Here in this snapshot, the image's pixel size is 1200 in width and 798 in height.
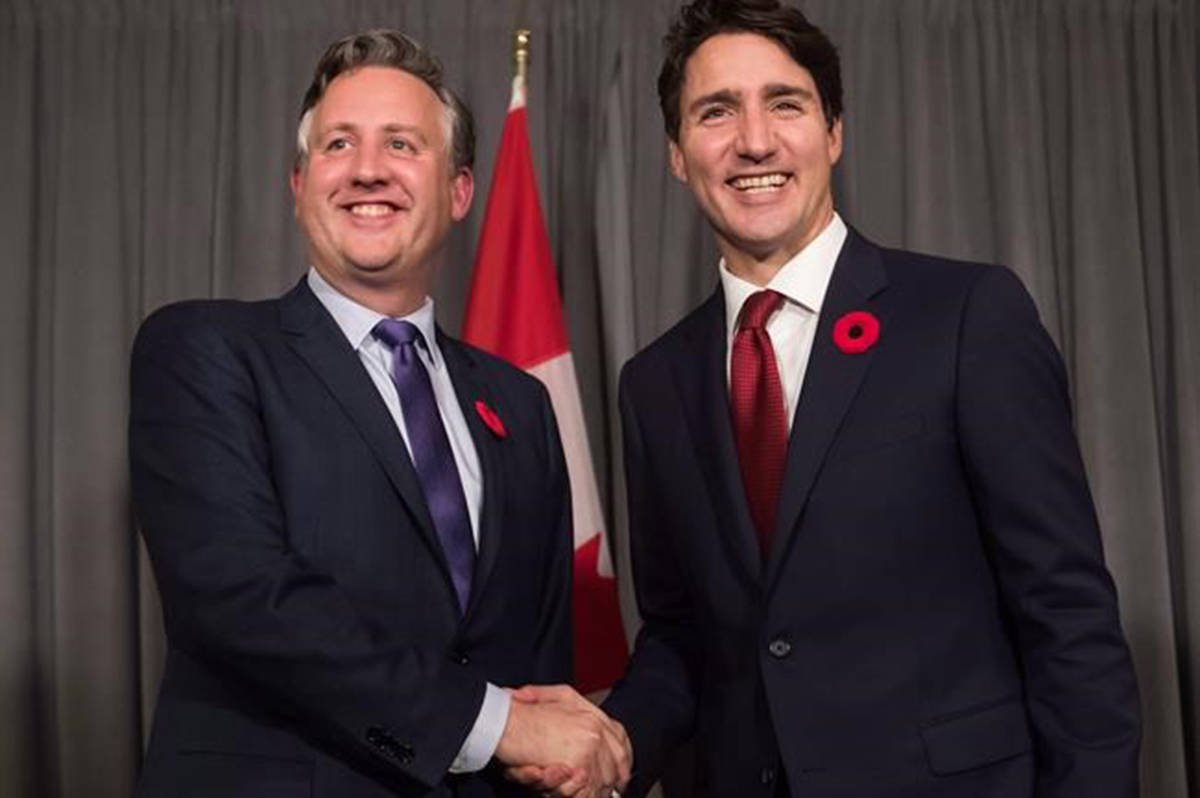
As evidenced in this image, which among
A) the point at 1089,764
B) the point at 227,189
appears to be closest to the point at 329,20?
the point at 227,189

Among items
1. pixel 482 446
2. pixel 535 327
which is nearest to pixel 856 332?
pixel 482 446

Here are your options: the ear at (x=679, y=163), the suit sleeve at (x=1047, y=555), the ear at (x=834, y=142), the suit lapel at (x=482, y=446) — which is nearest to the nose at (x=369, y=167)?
the suit lapel at (x=482, y=446)

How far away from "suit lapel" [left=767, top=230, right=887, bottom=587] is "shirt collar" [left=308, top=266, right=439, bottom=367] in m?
0.62

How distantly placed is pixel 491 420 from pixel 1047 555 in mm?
829

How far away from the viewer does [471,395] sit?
201 cm

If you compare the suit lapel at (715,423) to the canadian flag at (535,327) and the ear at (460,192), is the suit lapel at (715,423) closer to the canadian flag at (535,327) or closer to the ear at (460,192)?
the ear at (460,192)

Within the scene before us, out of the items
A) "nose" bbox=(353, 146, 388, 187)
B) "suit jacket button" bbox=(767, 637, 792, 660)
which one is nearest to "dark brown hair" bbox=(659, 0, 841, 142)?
"nose" bbox=(353, 146, 388, 187)

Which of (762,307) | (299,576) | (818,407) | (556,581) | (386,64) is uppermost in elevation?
(386,64)

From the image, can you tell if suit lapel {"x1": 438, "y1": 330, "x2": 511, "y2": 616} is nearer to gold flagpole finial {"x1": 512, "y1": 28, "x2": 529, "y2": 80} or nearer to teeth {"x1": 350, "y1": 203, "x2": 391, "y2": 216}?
teeth {"x1": 350, "y1": 203, "x2": 391, "y2": 216}

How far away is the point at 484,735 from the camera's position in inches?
64.9

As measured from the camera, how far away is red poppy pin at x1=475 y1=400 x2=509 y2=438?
77.2 inches

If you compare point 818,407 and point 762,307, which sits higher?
point 762,307

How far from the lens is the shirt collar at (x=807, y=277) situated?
1848mm

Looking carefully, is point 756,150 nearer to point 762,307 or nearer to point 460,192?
point 762,307
